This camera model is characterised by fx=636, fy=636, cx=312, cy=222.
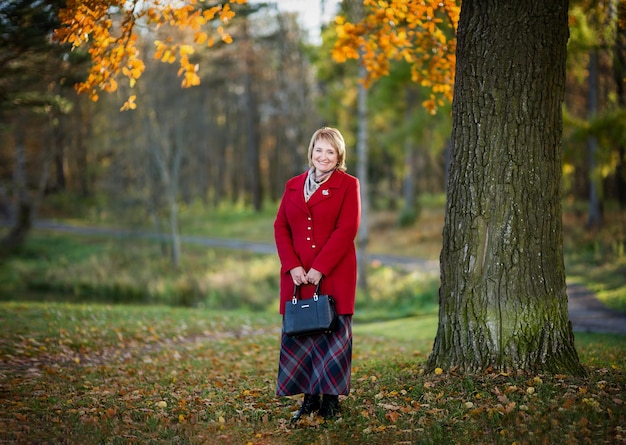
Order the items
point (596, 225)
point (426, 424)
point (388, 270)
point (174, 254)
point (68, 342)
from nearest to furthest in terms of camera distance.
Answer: point (426, 424) < point (68, 342) < point (388, 270) < point (596, 225) < point (174, 254)

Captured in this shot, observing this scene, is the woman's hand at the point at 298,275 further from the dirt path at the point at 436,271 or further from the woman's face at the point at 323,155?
the dirt path at the point at 436,271

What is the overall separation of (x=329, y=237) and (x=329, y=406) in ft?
4.55

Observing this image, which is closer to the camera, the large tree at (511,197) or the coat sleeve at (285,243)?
the coat sleeve at (285,243)

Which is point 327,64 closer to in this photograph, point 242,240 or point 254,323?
point 242,240

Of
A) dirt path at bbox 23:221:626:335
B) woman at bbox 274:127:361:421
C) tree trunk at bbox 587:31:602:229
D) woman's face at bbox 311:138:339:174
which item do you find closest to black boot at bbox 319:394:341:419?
woman at bbox 274:127:361:421

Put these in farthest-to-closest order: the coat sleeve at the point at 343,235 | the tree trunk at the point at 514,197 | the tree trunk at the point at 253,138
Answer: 1. the tree trunk at the point at 253,138
2. the tree trunk at the point at 514,197
3. the coat sleeve at the point at 343,235

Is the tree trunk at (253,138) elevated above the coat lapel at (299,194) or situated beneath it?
elevated above

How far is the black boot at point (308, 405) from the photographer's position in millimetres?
5255

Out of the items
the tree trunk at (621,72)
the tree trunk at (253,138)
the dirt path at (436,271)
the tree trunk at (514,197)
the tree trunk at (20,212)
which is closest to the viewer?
the tree trunk at (514,197)

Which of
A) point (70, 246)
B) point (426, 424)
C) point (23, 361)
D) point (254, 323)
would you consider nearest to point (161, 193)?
point (70, 246)

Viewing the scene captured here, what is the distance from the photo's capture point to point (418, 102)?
24.2 metres

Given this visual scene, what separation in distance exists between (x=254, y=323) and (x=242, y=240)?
1738cm

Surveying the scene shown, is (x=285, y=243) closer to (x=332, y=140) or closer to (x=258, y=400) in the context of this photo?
(x=332, y=140)

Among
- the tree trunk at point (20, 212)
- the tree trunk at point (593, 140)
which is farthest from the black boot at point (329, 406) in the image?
the tree trunk at point (20, 212)
